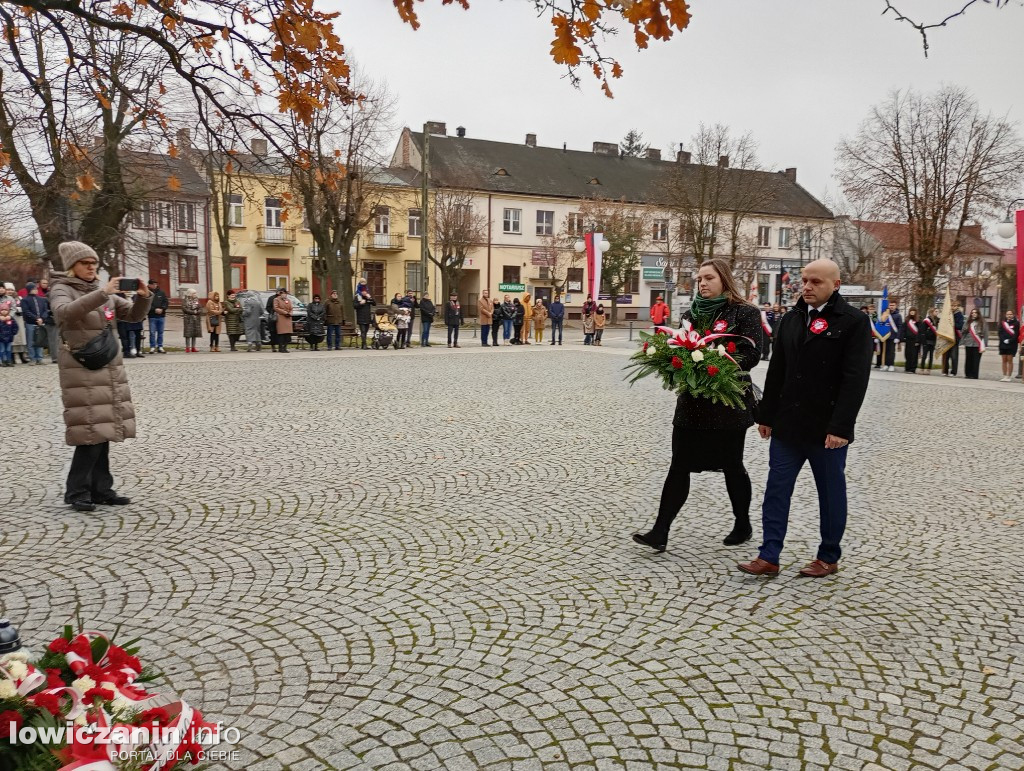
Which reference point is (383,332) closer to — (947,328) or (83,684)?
(947,328)

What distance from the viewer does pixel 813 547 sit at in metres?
5.41

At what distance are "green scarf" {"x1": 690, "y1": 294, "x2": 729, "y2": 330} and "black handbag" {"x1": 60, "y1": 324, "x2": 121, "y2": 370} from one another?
169 inches

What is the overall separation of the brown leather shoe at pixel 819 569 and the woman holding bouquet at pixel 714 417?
648mm

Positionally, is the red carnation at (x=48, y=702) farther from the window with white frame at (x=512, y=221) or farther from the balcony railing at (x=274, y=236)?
the window with white frame at (x=512, y=221)

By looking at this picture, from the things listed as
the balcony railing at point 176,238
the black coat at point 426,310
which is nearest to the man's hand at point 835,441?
the black coat at point 426,310

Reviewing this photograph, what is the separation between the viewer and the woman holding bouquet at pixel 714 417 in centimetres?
497

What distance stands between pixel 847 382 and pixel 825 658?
61.9 inches

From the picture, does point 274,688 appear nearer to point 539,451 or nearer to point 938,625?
point 938,625

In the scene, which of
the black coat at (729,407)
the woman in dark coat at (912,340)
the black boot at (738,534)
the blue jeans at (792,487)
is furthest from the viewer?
the woman in dark coat at (912,340)

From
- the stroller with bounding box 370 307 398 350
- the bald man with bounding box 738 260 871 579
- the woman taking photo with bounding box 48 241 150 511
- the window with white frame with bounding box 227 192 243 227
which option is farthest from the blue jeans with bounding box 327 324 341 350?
the window with white frame with bounding box 227 192 243 227

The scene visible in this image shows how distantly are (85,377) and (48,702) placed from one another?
13.2 ft

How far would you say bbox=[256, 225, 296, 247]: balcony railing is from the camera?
49125mm

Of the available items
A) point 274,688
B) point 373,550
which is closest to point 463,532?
point 373,550

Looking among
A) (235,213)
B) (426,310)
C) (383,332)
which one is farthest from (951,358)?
(235,213)
